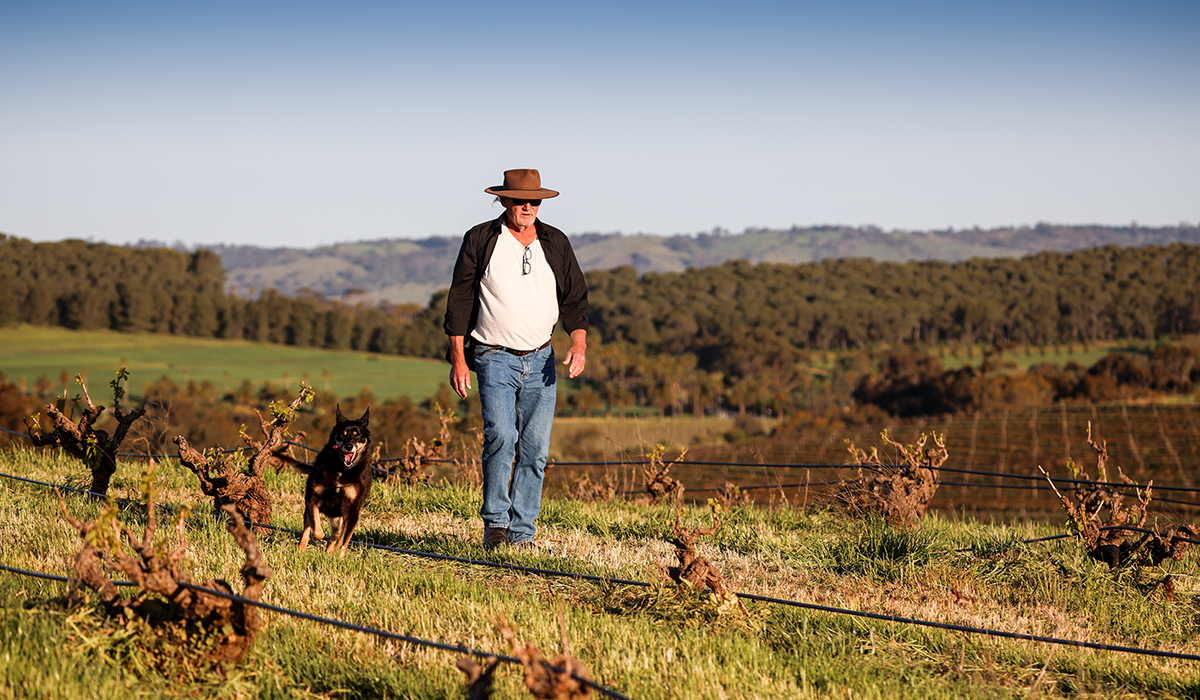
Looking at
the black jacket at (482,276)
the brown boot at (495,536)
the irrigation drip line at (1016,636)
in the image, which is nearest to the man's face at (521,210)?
the black jacket at (482,276)

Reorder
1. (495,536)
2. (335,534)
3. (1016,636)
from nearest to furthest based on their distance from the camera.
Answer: (1016,636) < (335,534) < (495,536)

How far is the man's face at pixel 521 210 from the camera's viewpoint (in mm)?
5481

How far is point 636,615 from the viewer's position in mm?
4016

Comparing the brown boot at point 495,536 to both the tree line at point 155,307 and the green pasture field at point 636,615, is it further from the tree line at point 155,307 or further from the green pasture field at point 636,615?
the tree line at point 155,307

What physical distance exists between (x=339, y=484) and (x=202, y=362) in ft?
398

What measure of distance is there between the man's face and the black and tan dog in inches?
57.2

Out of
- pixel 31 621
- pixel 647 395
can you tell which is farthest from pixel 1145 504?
pixel 647 395

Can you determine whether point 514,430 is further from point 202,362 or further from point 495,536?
point 202,362

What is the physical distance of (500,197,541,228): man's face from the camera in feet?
18.0

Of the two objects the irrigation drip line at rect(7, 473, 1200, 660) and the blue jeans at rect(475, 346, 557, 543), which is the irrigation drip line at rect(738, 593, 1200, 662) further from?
the blue jeans at rect(475, 346, 557, 543)

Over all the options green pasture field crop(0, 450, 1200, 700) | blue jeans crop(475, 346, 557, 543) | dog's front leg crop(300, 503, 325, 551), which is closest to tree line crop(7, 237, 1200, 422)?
blue jeans crop(475, 346, 557, 543)

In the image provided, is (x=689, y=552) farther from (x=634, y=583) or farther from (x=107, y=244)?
(x=107, y=244)

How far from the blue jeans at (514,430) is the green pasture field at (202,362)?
96.1 meters

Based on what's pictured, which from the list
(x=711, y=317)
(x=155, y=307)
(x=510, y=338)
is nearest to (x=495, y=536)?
(x=510, y=338)
